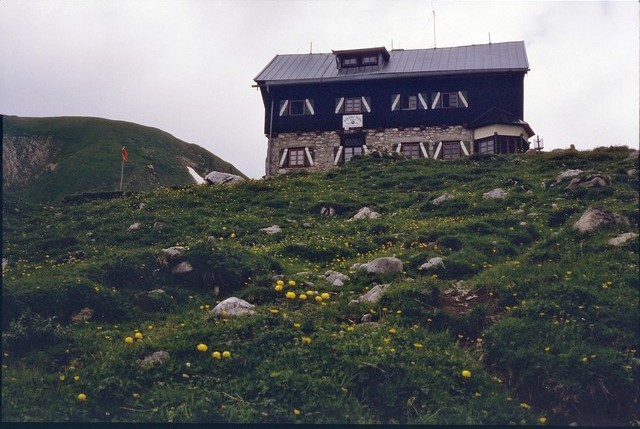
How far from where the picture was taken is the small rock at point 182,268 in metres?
15.5

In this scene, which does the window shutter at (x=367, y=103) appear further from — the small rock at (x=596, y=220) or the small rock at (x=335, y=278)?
the small rock at (x=335, y=278)

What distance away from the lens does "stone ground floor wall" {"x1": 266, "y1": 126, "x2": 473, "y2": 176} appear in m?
44.2

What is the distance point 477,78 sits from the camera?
44719 mm

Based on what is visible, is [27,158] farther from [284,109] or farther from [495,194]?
[495,194]

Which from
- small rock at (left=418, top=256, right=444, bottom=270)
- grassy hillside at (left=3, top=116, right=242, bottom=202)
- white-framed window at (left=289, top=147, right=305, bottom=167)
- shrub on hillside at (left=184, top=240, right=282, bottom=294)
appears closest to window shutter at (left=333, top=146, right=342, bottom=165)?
white-framed window at (left=289, top=147, right=305, bottom=167)

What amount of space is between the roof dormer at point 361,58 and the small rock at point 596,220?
31.8 meters

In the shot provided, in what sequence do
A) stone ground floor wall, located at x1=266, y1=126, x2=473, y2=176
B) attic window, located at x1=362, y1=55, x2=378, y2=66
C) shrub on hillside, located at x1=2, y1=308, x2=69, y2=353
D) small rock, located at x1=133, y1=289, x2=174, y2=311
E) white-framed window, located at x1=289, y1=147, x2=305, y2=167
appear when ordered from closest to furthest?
shrub on hillside, located at x1=2, y1=308, x2=69, y2=353 → small rock, located at x1=133, y1=289, x2=174, y2=311 → stone ground floor wall, located at x1=266, y1=126, x2=473, y2=176 → white-framed window, located at x1=289, y1=147, x2=305, y2=167 → attic window, located at x1=362, y1=55, x2=378, y2=66

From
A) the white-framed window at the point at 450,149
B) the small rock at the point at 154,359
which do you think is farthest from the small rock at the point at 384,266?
the white-framed window at the point at 450,149

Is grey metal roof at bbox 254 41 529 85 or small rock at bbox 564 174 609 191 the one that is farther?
grey metal roof at bbox 254 41 529 85

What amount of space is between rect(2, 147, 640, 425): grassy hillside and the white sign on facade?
24.8m

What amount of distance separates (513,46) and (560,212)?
102ft

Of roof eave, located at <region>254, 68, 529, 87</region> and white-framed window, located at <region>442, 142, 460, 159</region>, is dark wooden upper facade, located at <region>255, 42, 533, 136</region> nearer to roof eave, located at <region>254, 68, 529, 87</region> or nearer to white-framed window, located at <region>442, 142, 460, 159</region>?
roof eave, located at <region>254, 68, 529, 87</region>

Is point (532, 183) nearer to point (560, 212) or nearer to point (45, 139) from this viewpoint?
point (560, 212)

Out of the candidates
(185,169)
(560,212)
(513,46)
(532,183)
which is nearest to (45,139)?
(185,169)
